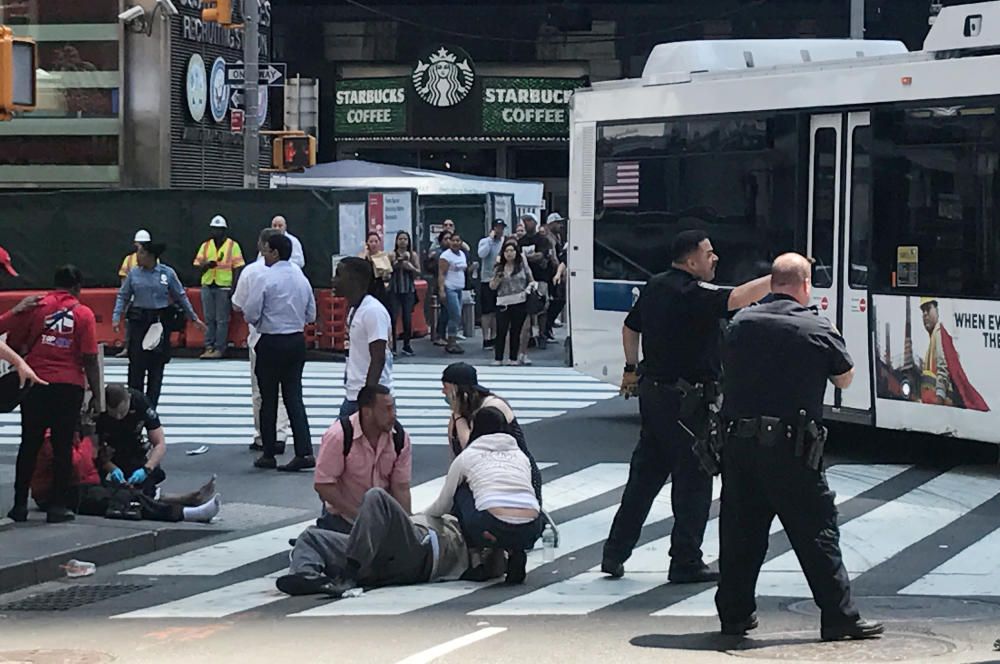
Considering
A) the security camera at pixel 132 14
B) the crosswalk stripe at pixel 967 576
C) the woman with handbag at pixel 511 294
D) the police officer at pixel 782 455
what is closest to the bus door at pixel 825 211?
the crosswalk stripe at pixel 967 576

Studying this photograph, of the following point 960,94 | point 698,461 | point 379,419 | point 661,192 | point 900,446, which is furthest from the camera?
→ point 661,192

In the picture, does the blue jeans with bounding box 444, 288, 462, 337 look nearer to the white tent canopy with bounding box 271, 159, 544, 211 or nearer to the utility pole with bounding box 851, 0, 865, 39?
the white tent canopy with bounding box 271, 159, 544, 211

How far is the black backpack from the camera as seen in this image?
10664 mm

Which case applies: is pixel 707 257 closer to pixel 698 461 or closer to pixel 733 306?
pixel 733 306

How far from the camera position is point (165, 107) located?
1119 inches

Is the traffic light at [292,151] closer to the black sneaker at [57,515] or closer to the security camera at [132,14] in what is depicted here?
the security camera at [132,14]

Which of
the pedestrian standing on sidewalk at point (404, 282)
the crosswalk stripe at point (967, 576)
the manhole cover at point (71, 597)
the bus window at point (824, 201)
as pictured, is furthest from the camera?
the pedestrian standing on sidewalk at point (404, 282)

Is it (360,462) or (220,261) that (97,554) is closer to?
(360,462)

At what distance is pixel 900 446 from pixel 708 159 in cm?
293

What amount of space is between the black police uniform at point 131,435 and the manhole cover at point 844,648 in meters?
5.91

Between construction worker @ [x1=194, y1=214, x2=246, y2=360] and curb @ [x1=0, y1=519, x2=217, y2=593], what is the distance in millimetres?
12596

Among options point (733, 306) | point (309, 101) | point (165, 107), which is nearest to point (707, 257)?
point (733, 306)

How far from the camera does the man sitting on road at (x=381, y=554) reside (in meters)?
10.2

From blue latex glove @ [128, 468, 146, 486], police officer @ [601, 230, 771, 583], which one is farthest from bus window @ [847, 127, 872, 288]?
blue latex glove @ [128, 468, 146, 486]
